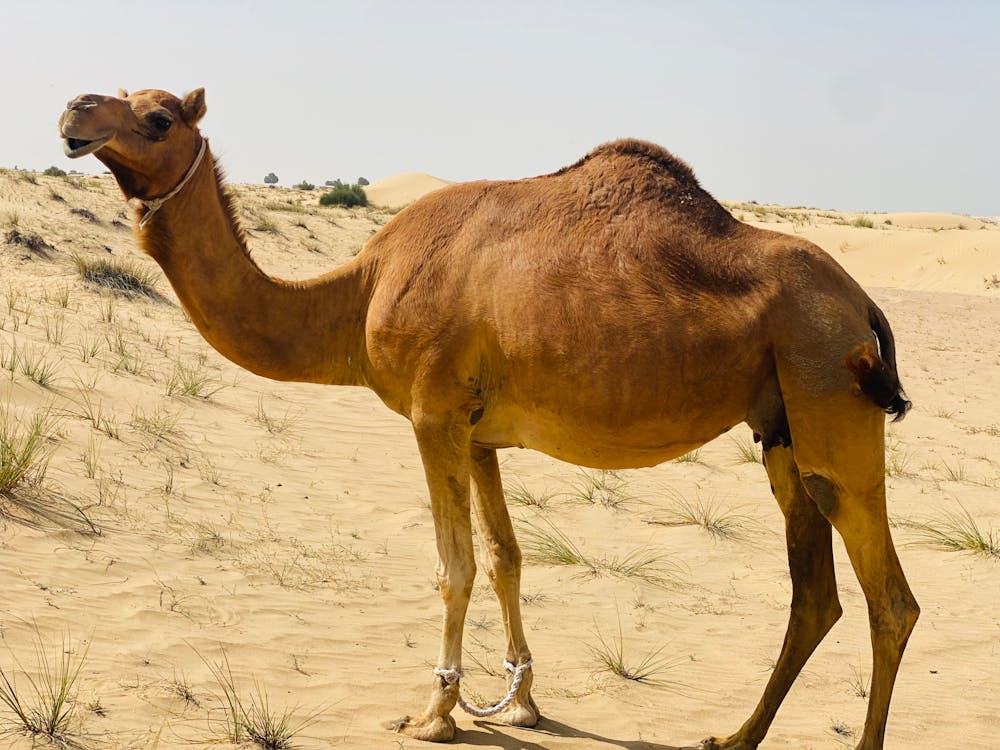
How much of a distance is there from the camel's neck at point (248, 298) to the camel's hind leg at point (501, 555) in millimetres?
845

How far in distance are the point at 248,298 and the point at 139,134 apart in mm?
930

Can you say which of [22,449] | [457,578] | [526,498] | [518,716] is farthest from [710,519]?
[22,449]

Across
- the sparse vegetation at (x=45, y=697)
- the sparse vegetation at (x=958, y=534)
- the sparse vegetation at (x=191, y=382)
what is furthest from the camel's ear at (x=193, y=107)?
the sparse vegetation at (x=958, y=534)

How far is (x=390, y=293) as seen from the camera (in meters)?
5.09

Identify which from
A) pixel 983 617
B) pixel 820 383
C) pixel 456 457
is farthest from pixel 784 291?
pixel 983 617

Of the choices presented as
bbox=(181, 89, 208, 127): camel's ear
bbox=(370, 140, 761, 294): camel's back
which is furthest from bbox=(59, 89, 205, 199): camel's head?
bbox=(370, 140, 761, 294): camel's back

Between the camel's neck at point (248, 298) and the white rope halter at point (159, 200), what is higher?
the white rope halter at point (159, 200)

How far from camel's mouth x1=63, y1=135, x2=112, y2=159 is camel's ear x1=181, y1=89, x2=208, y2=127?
0.66m

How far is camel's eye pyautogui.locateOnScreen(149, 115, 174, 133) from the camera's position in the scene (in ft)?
16.4

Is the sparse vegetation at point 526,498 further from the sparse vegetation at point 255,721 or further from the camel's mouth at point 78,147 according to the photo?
the camel's mouth at point 78,147

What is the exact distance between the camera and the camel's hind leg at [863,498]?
4543 millimetres

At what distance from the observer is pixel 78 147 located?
4.60m

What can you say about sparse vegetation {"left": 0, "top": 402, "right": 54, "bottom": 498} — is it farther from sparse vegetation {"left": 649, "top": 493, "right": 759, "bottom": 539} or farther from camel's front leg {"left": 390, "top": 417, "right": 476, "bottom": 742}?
sparse vegetation {"left": 649, "top": 493, "right": 759, "bottom": 539}

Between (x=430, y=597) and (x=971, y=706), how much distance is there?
3.53 meters
